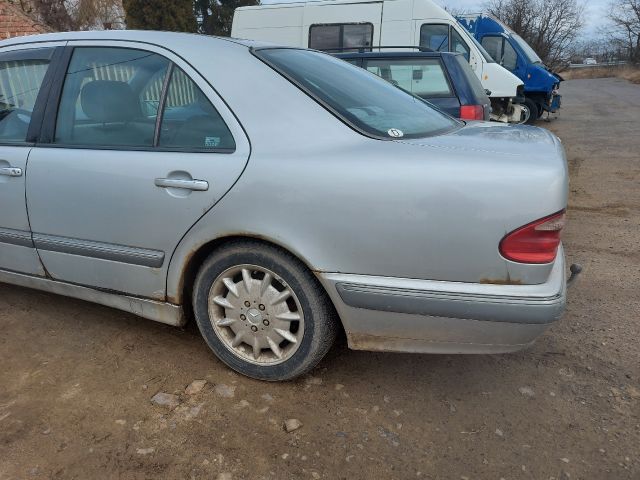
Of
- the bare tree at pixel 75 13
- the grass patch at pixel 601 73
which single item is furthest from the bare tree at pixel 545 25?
the bare tree at pixel 75 13

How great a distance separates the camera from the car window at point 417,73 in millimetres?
6348

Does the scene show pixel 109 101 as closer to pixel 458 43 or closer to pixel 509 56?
pixel 458 43

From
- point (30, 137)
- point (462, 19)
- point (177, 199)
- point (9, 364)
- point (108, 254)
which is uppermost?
point (462, 19)

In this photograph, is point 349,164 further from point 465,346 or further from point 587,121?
point 587,121

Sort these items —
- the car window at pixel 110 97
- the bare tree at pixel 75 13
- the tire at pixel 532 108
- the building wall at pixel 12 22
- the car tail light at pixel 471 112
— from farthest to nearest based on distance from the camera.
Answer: the bare tree at pixel 75 13 < the tire at pixel 532 108 < the building wall at pixel 12 22 < the car tail light at pixel 471 112 < the car window at pixel 110 97

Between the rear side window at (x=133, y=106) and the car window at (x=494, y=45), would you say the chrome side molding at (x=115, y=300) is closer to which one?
the rear side window at (x=133, y=106)

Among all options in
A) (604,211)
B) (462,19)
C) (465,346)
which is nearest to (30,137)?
(465,346)

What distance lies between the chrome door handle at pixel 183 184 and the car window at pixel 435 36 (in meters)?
8.57

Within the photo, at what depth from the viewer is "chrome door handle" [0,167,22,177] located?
2650 millimetres

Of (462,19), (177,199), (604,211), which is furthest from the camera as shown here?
(462,19)

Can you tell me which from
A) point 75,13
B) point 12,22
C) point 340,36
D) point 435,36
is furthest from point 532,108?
point 75,13

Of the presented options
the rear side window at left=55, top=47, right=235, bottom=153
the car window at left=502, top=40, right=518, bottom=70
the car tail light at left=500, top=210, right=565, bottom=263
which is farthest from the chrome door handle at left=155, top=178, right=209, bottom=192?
the car window at left=502, top=40, right=518, bottom=70

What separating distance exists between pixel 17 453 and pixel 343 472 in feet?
4.16

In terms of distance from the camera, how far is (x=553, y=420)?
2.19 m
